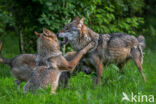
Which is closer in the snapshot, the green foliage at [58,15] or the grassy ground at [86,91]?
the grassy ground at [86,91]

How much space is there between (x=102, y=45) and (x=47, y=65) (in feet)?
6.59

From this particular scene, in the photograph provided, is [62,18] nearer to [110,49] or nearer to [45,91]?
[110,49]

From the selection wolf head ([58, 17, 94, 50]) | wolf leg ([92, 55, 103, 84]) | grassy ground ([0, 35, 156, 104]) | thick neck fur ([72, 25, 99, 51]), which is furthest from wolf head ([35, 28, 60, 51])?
wolf leg ([92, 55, 103, 84])

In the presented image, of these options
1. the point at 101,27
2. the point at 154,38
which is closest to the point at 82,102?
the point at 101,27

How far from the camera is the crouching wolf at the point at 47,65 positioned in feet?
16.2

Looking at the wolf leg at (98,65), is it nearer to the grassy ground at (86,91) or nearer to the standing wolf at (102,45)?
the standing wolf at (102,45)

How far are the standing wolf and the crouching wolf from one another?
1.01 metres

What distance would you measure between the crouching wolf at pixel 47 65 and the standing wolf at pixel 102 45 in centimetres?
101

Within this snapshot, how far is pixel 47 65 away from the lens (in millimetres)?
5109

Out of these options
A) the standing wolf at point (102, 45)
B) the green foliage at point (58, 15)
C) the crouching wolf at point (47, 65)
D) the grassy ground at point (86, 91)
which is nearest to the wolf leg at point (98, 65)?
the standing wolf at point (102, 45)

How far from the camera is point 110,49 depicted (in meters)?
6.80

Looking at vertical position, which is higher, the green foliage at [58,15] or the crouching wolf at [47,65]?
the green foliage at [58,15]

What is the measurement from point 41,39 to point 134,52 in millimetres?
2862

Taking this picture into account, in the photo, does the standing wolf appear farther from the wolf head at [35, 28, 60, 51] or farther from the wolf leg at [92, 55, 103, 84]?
the wolf head at [35, 28, 60, 51]
